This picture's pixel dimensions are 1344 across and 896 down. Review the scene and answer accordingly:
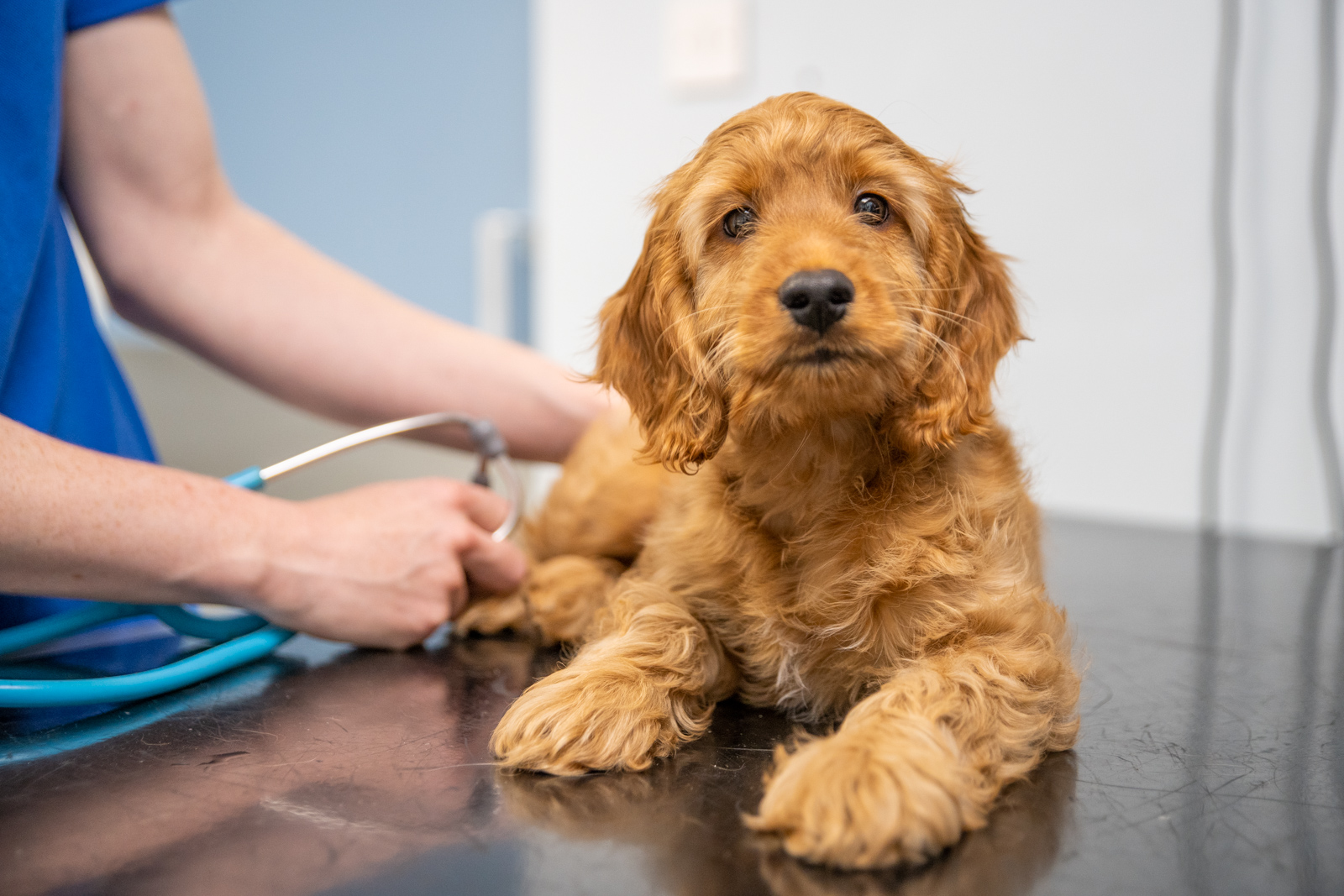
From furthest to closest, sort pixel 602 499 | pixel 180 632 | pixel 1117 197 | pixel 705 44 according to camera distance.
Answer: pixel 705 44, pixel 1117 197, pixel 602 499, pixel 180 632

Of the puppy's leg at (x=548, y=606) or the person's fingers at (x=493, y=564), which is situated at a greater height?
the person's fingers at (x=493, y=564)

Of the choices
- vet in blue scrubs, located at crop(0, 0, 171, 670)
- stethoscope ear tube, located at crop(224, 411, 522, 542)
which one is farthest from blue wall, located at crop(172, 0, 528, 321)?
stethoscope ear tube, located at crop(224, 411, 522, 542)

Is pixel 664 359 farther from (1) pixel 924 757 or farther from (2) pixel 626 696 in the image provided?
(1) pixel 924 757

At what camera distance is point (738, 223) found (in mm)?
895

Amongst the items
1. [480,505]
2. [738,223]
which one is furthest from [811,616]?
[480,505]

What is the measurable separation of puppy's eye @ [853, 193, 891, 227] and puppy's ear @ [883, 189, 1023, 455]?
5cm

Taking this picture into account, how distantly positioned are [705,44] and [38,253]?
160cm

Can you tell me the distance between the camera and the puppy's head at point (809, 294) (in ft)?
2.49

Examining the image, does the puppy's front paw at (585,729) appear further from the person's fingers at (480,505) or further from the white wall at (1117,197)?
the white wall at (1117,197)

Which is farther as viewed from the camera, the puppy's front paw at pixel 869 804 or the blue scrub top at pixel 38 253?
the blue scrub top at pixel 38 253

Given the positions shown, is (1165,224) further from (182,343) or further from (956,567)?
(182,343)

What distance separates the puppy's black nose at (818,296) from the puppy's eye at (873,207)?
0.52 feet

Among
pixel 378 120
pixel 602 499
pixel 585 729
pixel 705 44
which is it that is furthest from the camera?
pixel 378 120

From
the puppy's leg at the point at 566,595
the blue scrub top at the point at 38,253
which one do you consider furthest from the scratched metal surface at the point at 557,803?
the blue scrub top at the point at 38,253
